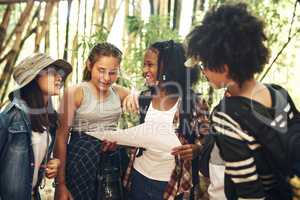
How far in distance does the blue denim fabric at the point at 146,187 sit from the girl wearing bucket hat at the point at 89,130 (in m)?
0.07

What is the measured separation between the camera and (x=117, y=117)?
183 cm

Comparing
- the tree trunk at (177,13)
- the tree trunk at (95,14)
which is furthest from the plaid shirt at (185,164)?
the tree trunk at (177,13)

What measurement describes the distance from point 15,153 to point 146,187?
1.84 ft

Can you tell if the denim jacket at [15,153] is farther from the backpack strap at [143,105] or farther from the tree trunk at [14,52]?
the tree trunk at [14,52]

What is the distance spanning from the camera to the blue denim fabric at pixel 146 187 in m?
1.74

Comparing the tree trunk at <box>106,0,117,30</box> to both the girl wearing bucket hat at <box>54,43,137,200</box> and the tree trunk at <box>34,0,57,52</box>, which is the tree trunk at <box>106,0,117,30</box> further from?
the girl wearing bucket hat at <box>54,43,137,200</box>

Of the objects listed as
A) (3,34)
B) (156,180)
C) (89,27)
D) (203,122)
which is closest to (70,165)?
(156,180)

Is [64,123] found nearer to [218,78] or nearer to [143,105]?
[143,105]

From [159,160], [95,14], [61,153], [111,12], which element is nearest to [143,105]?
[159,160]

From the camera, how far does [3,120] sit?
1476 millimetres

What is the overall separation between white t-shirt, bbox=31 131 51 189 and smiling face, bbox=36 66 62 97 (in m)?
0.16

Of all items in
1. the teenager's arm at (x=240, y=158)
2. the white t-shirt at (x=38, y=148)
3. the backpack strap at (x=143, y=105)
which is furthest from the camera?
the backpack strap at (x=143, y=105)

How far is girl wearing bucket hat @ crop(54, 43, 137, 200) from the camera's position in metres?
1.70

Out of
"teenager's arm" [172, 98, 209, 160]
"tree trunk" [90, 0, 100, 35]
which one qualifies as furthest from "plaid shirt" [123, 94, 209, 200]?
"tree trunk" [90, 0, 100, 35]
